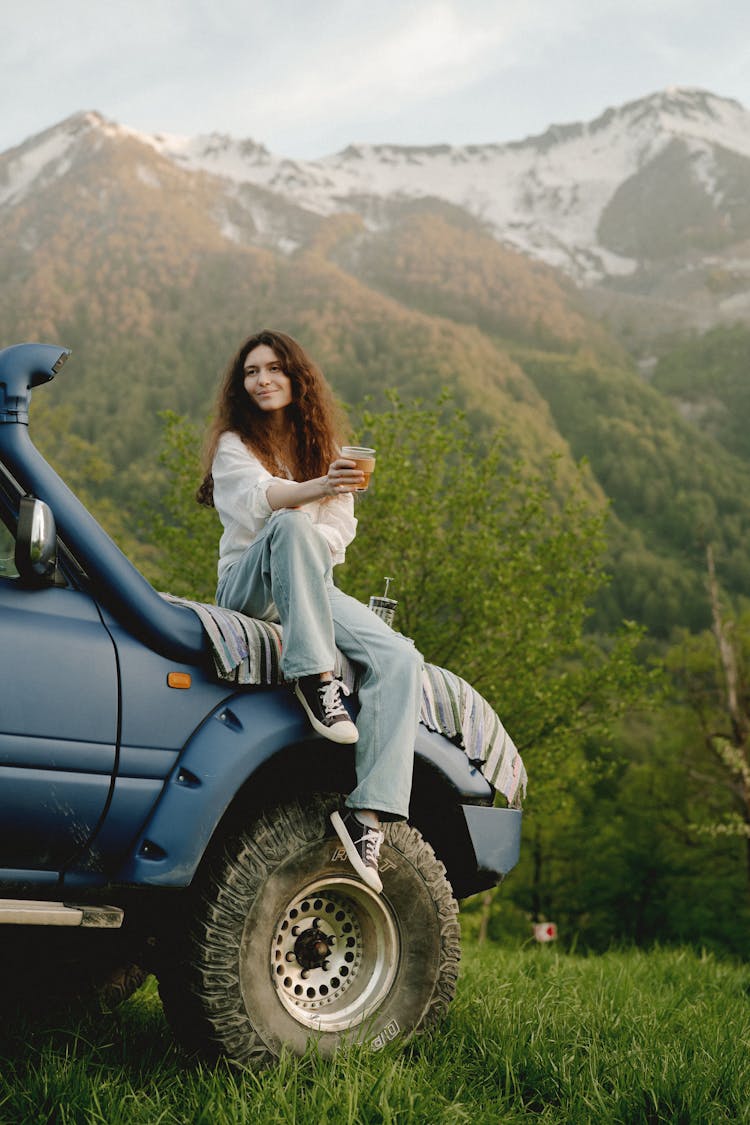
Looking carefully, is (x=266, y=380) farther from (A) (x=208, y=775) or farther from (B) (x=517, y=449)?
(B) (x=517, y=449)

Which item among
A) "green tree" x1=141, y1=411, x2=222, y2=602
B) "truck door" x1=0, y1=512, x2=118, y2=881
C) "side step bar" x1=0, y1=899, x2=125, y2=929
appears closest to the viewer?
"side step bar" x1=0, y1=899, x2=125, y2=929

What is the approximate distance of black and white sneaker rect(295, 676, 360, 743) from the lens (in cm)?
324

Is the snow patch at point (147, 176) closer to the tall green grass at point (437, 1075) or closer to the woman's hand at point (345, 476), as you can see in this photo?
the woman's hand at point (345, 476)

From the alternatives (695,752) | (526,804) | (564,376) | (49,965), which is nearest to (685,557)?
(564,376)

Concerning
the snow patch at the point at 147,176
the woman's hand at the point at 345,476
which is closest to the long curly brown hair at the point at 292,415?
the woman's hand at the point at 345,476

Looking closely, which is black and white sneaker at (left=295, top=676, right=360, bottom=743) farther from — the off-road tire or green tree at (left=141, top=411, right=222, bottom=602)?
green tree at (left=141, top=411, right=222, bottom=602)

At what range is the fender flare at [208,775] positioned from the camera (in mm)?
3004

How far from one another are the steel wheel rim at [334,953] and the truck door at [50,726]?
0.74 m

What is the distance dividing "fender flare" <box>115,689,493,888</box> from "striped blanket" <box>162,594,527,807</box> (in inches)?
4.2

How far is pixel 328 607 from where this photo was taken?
11.1ft

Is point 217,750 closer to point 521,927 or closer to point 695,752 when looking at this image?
point 695,752

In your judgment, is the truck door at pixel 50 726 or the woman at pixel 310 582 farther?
the woman at pixel 310 582

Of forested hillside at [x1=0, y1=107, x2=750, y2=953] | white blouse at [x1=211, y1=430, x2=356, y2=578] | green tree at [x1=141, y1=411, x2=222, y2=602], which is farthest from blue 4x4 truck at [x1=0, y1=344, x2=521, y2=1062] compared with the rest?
green tree at [x1=141, y1=411, x2=222, y2=602]

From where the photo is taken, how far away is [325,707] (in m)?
3.28
